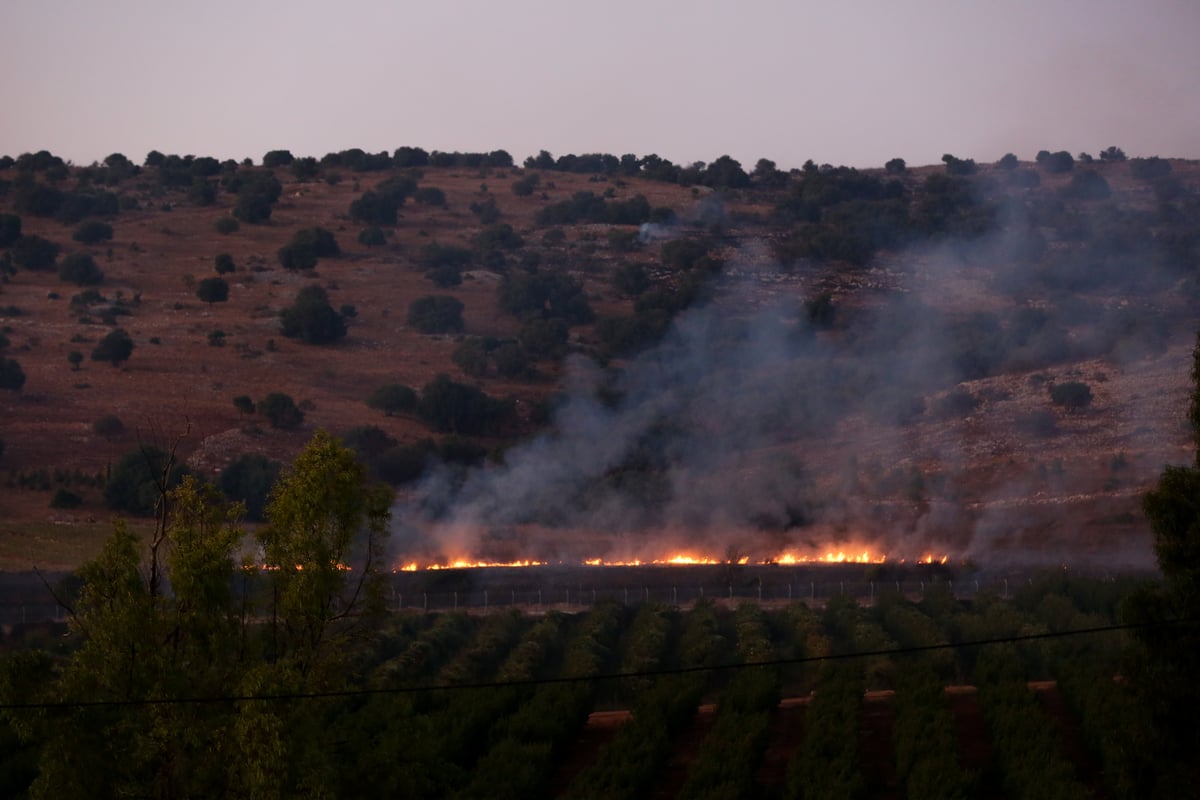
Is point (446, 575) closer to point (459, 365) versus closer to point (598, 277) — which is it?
point (459, 365)

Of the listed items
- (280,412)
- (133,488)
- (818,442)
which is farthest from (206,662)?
(818,442)

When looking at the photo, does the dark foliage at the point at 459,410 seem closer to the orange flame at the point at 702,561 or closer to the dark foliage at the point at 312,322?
the dark foliage at the point at 312,322

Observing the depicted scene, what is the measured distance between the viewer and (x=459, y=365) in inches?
2844

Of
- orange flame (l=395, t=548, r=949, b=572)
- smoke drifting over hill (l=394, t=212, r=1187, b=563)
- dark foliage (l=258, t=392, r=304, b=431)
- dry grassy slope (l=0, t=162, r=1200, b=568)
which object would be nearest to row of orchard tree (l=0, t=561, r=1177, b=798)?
orange flame (l=395, t=548, r=949, b=572)

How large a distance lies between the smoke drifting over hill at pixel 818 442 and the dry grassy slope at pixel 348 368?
0.32 meters

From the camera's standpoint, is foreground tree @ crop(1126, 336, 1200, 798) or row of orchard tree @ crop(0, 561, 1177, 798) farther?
foreground tree @ crop(1126, 336, 1200, 798)

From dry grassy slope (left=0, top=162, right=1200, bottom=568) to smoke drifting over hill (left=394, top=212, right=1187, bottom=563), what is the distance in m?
0.32

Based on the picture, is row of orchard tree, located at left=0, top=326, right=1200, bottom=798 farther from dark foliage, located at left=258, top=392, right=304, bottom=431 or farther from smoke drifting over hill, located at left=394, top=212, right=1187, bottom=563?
dark foliage, located at left=258, top=392, right=304, bottom=431

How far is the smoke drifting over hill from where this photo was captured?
51.1 meters

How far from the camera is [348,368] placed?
70.8 metres

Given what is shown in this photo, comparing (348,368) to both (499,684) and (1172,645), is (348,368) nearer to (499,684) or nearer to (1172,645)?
(499,684)

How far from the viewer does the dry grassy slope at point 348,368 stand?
55594mm

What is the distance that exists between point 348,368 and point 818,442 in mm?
23951

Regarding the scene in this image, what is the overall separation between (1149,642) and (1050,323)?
2421 inches
